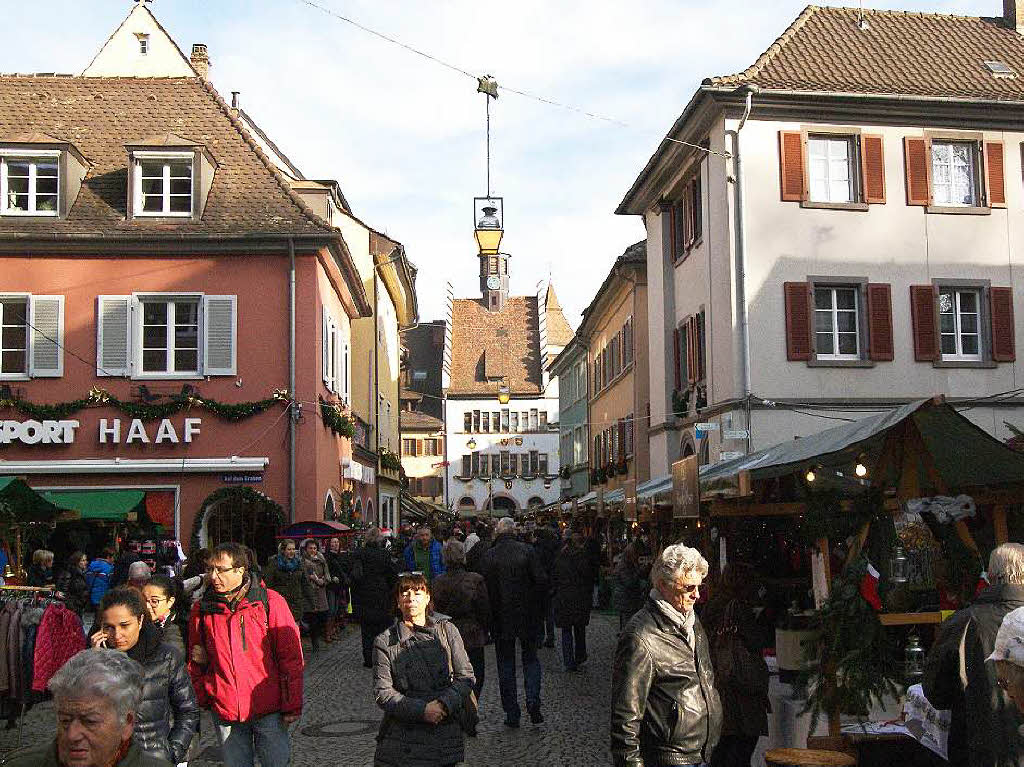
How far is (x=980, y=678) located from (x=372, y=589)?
11.3 m

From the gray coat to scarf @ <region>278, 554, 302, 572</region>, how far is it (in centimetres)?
978

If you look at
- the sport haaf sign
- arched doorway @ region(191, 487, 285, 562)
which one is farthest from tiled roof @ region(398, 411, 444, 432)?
the sport haaf sign

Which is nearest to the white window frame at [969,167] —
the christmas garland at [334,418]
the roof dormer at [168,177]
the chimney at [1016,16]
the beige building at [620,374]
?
the chimney at [1016,16]

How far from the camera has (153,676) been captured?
5934mm

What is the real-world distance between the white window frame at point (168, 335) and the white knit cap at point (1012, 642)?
2151 centimetres

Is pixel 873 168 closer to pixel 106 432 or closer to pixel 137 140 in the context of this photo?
pixel 137 140

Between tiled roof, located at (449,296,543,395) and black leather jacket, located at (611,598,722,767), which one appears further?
tiled roof, located at (449,296,543,395)

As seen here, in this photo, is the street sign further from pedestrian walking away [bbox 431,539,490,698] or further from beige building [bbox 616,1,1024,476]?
beige building [bbox 616,1,1024,476]

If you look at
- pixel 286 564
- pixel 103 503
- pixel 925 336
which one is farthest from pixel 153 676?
pixel 925 336

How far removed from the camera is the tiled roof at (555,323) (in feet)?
329

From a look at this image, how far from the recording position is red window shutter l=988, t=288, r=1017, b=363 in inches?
961

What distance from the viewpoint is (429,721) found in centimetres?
620

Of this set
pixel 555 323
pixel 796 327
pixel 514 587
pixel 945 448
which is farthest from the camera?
pixel 555 323

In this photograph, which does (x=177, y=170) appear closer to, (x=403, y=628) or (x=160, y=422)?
(x=160, y=422)
